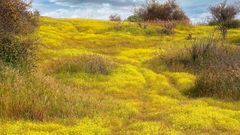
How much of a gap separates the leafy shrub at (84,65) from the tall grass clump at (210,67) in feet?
16.1

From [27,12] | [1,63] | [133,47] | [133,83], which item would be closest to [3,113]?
[1,63]

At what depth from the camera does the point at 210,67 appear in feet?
77.9

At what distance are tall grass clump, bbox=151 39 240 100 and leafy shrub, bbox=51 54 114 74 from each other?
16.1ft

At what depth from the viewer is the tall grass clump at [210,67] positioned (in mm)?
21106

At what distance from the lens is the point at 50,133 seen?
13.6 meters

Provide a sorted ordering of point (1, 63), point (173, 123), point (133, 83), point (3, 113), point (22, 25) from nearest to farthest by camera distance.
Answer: point (3, 113) < point (173, 123) < point (1, 63) < point (22, 25) < point (133, 83)

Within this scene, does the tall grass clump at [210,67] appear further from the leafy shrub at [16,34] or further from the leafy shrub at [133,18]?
the leafy shrub at [133,18]

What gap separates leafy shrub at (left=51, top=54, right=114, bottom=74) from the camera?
24406mm

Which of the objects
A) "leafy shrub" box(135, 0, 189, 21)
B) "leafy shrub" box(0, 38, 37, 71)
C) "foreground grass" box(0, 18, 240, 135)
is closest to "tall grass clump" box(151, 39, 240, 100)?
"foreground grass" box(0, 18, 240, 135)

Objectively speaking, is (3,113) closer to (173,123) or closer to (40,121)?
(40,121)

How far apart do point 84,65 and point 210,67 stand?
6409 millimetres

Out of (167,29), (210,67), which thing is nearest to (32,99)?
(210,67)

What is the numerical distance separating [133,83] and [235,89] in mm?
5160

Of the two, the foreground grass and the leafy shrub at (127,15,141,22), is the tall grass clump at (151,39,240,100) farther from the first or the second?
the leafy shrub at (127,15,141,22)
